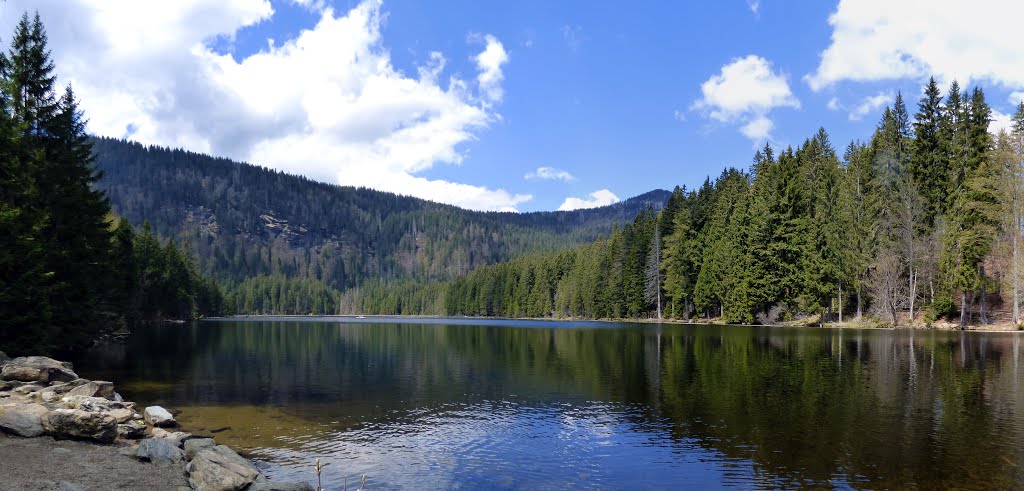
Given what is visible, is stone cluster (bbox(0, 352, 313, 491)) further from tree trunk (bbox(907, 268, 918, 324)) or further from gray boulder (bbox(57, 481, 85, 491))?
tree trunk (bbox(907, 268, 918, 324))

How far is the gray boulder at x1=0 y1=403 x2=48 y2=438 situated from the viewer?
18.2m

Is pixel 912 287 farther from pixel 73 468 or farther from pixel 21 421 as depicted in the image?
pixel 21 421

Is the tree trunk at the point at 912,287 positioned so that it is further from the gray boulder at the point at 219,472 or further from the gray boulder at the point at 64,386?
the gray boulder at the point at 64,386

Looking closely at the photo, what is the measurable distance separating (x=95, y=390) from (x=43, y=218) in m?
14.3

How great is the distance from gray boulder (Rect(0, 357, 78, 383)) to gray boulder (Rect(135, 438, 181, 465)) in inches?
453

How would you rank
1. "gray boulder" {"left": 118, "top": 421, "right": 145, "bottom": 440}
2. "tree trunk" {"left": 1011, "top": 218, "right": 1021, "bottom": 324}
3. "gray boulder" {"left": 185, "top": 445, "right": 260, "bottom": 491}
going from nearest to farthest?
"gray boulder" {"left": 185, "top": 445, "right": 260, "bottom": 491}, "gray boulder" {"left": 118, "top": 421, "right": 145, "bottom": 440}, "tree trunk" {"left": 1011, "top": 218, "right": 1021, "bottom": 324}

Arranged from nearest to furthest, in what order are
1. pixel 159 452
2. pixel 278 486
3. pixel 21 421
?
pixel 278 486 < pixel 159 452 < pixel 21 421

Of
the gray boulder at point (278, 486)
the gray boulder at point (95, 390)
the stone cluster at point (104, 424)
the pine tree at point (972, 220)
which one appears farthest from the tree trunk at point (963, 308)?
the gray boulder at point (95, 390)

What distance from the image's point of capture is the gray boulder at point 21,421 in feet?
59.6

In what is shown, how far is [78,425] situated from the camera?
18.7 m

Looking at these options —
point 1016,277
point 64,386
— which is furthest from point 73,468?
point 1016,277

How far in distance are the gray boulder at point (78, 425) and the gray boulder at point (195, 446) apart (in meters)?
2.99

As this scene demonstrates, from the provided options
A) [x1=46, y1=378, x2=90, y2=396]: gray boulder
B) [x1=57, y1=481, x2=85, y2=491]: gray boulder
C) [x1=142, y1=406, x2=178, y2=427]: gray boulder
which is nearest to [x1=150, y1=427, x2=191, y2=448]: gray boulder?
[x1=142, y1=406, x2=178, y2=427]: gray boulder

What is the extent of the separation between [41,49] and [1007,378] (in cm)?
6222
